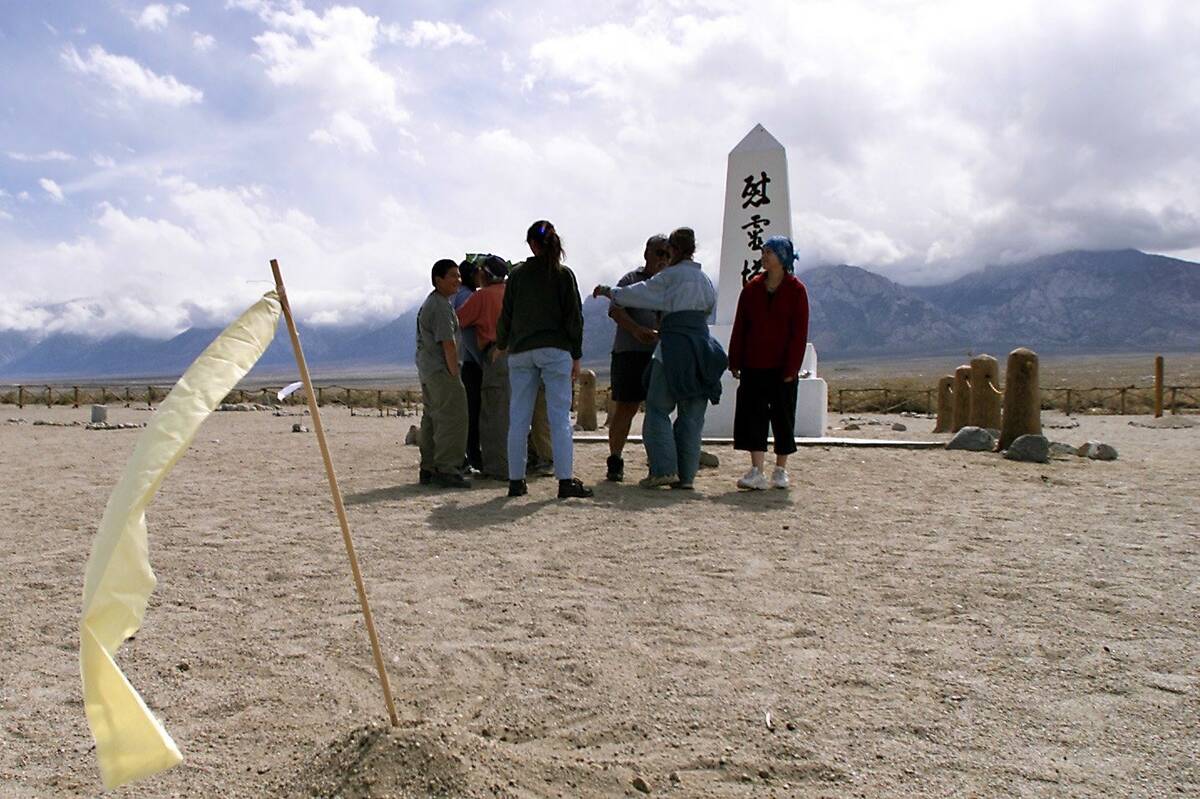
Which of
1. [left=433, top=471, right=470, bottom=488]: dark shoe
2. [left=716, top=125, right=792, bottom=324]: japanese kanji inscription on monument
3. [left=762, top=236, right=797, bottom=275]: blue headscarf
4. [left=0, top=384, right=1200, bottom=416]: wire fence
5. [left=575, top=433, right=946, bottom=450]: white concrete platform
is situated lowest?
[left=433, top=471, right=470, bottom=488]: dark shoe

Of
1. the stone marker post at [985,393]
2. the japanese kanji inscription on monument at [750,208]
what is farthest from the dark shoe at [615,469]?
the stone marker post at [985,393]

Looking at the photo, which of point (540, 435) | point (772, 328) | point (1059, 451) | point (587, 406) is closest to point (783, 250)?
point (772, 328)

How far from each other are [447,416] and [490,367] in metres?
0.67

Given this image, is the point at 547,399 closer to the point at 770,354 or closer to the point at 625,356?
the point at 625,356

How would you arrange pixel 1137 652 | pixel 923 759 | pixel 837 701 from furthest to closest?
pixel 1137 652, pixel 837 701, pixel 923 759

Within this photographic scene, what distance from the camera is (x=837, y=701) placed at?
9.28 ft

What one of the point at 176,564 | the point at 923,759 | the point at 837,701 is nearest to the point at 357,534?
the point at 176,564

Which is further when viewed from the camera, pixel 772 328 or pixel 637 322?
pixel 637 322

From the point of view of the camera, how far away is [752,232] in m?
10.6

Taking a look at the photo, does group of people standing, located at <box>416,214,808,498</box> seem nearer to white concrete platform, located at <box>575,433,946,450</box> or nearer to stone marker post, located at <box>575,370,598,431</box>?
white concrete platform, located at <box>575,433,946,450</box>

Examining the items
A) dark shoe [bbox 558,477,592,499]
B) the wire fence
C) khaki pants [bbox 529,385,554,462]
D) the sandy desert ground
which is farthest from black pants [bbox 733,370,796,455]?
the wire fence

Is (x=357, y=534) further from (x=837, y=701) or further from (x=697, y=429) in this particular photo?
(x=837, y=701)

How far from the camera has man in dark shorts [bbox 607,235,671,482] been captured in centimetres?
695

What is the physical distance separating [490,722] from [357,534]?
2770 mm
